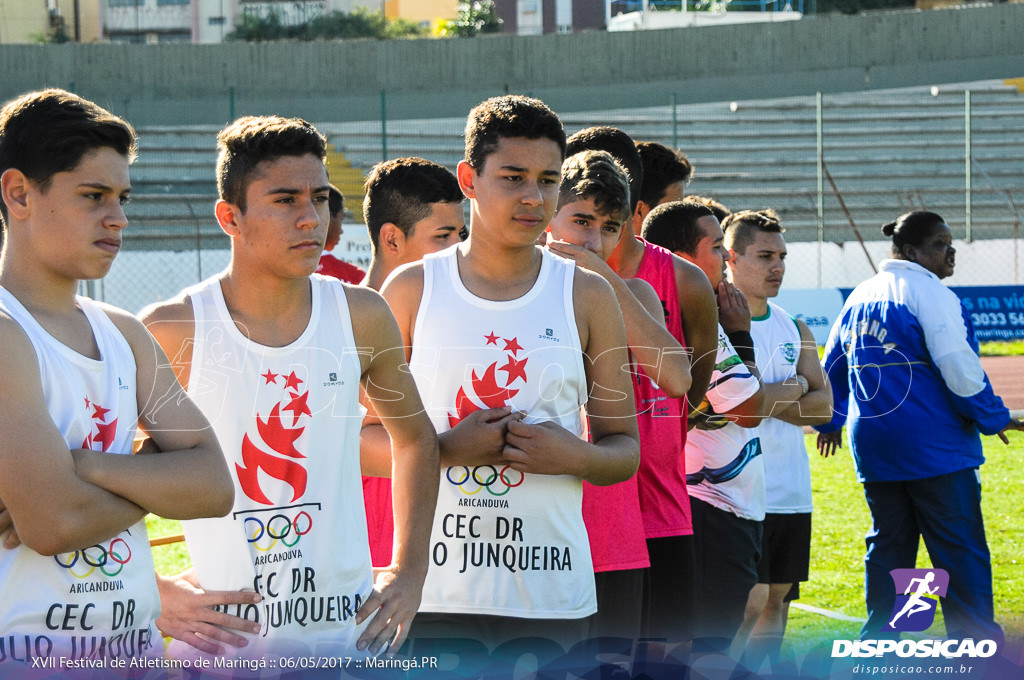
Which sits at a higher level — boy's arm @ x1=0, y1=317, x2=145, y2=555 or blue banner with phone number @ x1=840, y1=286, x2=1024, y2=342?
boy's arm @ x1=0, y1=317, x2=145, y2=555

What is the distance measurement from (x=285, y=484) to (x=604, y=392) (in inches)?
35.8

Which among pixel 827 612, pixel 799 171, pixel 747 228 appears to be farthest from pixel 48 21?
pixel 827 612

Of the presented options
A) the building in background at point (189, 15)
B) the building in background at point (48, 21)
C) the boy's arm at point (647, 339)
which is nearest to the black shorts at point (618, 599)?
the boy's arm at point (647, 339)

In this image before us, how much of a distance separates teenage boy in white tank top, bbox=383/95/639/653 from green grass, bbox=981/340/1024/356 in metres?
15.2

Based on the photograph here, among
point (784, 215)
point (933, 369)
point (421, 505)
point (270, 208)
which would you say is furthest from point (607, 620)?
point (784, 215)

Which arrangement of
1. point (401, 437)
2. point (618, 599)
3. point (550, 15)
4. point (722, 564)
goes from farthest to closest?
point (550, 15)
point (722, 564)
point (618, 599)
point (401, 437)

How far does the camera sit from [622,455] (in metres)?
2.97

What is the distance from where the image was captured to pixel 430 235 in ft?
13.6

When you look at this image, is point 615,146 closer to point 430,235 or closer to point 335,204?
point 430,235

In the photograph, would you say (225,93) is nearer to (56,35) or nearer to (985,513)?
(56,35)

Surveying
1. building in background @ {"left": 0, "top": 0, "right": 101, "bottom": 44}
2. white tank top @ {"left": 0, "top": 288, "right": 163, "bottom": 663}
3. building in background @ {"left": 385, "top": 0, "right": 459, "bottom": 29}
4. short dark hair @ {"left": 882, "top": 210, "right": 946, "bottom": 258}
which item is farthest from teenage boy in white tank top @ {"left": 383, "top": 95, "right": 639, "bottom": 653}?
building in background @ {"left": 385, "top": 0, "right": 459, "bottom": 29}

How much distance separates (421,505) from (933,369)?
3.53m

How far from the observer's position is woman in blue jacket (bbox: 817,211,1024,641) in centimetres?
528

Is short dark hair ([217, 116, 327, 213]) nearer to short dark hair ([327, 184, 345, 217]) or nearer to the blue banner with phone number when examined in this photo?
short dark hair ([327, 184, 345, 217])
